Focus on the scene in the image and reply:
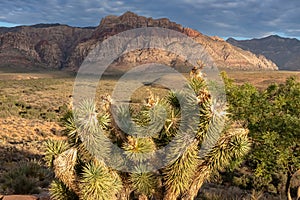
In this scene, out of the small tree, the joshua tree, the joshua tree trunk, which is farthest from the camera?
the small tree

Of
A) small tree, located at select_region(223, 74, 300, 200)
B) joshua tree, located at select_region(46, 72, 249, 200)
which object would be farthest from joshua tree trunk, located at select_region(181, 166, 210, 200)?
small tree, located at select_region(223, 74, 300, 200)

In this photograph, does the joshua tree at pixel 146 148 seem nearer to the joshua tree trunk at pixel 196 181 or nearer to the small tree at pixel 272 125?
the joshua tree trunk at pixel 196 181

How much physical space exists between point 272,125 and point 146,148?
6973 mm

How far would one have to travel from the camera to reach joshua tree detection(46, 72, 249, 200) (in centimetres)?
870

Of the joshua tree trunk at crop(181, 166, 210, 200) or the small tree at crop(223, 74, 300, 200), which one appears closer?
the joshua tree trunk at crop(181, 166, 210, 200)

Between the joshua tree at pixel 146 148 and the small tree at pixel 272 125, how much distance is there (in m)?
4.70

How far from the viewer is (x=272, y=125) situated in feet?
45.1

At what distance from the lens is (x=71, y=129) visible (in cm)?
912

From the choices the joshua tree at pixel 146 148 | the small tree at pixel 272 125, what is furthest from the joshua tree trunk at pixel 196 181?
the small tree at pixel 272 125

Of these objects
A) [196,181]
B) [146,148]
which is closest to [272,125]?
[196,181]

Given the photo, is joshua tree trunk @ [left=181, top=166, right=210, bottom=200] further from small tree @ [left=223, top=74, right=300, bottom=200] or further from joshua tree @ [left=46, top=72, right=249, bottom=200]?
small tree @ [left=223, top=74, right=300, bottom=200]

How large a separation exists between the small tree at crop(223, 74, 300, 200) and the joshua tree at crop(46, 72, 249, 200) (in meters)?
4.70

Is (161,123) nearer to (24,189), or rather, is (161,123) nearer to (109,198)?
(109,198)

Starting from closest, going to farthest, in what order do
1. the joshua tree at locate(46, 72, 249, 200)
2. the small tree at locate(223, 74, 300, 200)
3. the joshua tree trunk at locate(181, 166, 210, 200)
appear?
1. the joshua tree at locate(46, 72, 249, 200)
2. the joshua tree trunk at locate(181, 166, 210, 200)
3. the small tree at locate(223, 74, 300, 200)
